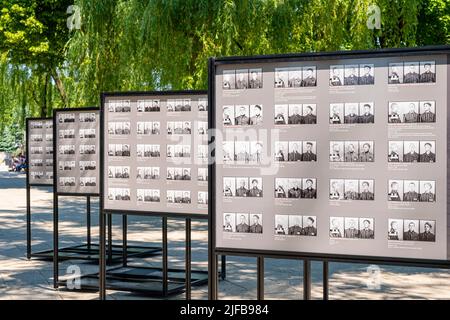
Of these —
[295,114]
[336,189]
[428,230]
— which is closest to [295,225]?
[336,189]

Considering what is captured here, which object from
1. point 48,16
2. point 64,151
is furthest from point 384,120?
point 48,16

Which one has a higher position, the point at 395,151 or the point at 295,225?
the point at 395,151

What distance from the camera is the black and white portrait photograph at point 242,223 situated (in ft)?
15.2

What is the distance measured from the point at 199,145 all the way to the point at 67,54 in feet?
30.8

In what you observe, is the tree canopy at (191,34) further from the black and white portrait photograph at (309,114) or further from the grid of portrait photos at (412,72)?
the grid of portrait photos at (412,72)

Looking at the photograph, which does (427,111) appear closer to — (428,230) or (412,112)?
(412,112)

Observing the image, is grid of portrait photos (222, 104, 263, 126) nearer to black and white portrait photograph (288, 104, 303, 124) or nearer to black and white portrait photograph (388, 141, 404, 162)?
black and white portrait photograph (288, 104, 303, 124)

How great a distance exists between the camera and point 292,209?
4484mm

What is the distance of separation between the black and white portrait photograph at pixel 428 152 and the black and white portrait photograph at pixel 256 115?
1034mm

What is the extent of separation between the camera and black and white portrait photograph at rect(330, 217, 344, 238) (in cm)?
435

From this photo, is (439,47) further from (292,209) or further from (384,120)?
(292,209)

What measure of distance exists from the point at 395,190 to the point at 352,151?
13.7 inches

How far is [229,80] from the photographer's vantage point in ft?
15.4

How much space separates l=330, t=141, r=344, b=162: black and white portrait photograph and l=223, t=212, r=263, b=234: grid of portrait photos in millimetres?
612
